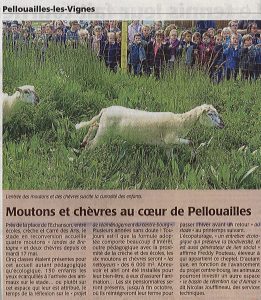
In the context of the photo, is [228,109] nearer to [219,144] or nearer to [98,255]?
[219,144]

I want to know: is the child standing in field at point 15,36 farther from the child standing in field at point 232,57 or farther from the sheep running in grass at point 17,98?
the child standing in field at point 232,57

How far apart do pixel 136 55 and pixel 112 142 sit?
159 mm

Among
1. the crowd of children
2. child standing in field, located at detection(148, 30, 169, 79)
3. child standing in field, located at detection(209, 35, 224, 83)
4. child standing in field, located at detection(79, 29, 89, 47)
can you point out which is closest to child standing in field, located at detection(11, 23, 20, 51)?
the crowd of children

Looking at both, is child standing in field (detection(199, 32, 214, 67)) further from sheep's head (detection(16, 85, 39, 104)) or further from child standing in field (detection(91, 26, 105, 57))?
sheep's head (detection(16, 85, 39, 104))

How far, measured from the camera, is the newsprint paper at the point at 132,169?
3.86 ft

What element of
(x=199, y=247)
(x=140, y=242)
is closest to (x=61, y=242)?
(x=140, y=242)

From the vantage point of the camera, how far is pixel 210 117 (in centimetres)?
119

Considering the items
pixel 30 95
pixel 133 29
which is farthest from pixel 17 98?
pixel 133 29

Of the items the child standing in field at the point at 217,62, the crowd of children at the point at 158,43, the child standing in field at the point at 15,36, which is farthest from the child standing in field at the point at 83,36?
the child standing in field at the point at 217,62

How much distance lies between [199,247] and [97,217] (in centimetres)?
A: 19

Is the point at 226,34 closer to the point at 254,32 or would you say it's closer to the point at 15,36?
the point at 254,32

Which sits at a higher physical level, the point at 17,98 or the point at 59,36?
the point at 59,36

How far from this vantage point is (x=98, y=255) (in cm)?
118

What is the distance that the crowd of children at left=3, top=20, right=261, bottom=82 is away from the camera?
1.18 metres
